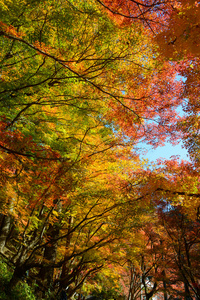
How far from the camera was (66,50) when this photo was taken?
4.39 metres

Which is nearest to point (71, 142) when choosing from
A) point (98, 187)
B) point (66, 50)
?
point (98, 187)

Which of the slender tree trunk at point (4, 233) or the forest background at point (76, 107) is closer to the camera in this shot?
the forest background at point (76, 107)

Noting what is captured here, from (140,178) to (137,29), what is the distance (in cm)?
422

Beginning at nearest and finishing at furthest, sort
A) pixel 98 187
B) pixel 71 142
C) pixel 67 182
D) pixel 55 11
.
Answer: pixel 55 11 → pixel 67 182 → pixel 98 187 → pixel 71 142

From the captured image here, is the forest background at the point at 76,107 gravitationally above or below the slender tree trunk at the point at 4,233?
above

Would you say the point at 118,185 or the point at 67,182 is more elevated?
the point at 118,185

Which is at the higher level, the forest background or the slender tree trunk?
the forest background

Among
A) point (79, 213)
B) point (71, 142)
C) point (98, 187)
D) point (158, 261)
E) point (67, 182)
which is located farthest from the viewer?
point (158, 261)

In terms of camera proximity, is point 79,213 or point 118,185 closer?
point 118,185

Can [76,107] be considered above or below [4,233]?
above

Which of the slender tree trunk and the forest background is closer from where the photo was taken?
the forest background

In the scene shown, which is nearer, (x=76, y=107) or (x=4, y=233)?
(x=76, y=107)

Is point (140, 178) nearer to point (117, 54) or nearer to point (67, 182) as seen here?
point (67, 182)

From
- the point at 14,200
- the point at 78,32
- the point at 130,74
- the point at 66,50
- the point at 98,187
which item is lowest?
the point at 14,200
